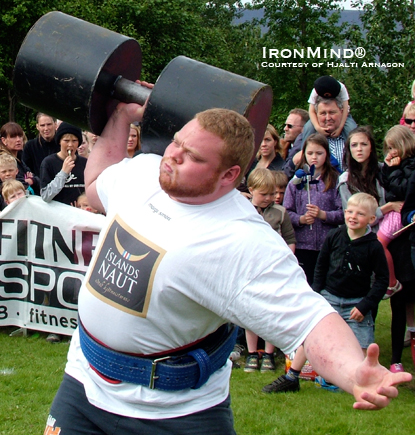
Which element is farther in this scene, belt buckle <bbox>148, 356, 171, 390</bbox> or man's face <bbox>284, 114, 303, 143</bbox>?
man's face <bbox>284, 114, 303, 143</bbox>

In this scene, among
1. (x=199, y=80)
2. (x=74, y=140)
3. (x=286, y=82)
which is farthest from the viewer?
(x=286, y=82)

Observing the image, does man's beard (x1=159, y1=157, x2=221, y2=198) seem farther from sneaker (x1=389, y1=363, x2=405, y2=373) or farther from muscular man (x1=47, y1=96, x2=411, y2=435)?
sneaker (x1=389, y1=363, x2=405, y2=373)

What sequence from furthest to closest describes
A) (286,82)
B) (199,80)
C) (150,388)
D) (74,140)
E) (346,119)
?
(286,82) < (74,140) < (346,119) < (199,80) < (150,388)

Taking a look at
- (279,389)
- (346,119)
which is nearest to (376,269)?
(279,389)

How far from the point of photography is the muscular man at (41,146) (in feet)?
25.7

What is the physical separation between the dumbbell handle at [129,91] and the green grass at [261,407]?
2434 mm

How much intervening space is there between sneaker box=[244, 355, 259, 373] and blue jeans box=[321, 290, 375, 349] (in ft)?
2.99

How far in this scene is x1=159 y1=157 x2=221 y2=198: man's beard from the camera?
92.8 inches

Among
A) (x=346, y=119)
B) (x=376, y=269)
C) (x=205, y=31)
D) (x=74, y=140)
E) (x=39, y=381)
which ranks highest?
(x=205, y=31)

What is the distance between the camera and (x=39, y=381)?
4.98 m

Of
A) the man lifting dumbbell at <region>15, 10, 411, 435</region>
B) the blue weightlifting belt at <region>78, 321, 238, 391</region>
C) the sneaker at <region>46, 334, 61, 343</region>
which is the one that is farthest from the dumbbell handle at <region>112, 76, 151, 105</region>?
the sneaker at <region>46, 334, 61, 343</region>

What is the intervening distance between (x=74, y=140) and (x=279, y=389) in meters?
3.62

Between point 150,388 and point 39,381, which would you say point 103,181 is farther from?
point 39,381

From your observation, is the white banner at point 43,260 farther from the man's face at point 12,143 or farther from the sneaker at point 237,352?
the sneaker at point 237,352
